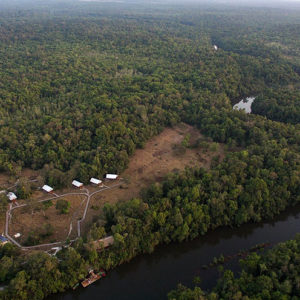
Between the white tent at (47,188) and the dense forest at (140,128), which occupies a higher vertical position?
the dense forest at (140,128)

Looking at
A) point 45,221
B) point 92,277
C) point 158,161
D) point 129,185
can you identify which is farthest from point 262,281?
point 158,161

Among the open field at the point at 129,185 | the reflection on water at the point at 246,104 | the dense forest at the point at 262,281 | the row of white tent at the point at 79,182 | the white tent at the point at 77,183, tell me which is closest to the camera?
the dense forest at the point at 262,281

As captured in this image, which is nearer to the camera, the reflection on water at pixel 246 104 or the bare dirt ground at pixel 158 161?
the bare dirt ground at pixel 158 161

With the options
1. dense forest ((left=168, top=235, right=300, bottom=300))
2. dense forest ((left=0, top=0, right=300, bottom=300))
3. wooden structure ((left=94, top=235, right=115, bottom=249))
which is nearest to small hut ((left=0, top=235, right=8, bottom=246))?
dense forest ((left=0, top=0, right=300, bottom=300))

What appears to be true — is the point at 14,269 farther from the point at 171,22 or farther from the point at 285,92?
the point at 171,22

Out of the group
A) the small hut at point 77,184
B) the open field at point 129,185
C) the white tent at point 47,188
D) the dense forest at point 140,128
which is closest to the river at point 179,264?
the dense forest at point 140,128

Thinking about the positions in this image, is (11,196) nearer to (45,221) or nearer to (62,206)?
(45,221)

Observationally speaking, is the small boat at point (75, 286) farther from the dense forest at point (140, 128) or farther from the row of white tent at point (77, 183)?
the row of white tent at point (77, 183)
